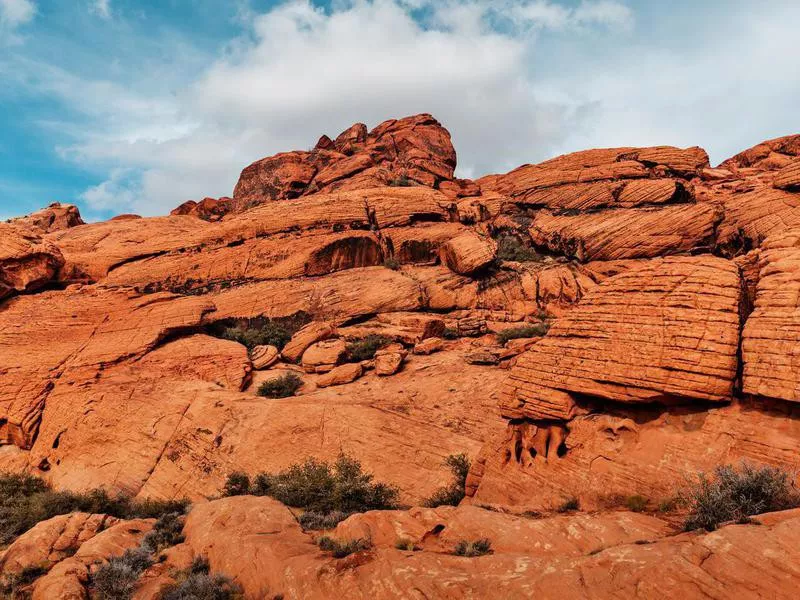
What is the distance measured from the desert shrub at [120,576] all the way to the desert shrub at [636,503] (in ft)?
30.9

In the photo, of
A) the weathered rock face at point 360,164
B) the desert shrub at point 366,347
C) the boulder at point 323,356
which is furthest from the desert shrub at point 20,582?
the weathered rock face at point 360,164

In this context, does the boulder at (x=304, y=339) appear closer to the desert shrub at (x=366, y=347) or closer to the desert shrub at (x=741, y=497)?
the desert shrub at (x=366, y=347)

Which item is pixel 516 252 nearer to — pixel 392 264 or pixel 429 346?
pixel 392 264

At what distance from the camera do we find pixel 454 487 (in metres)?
13.5

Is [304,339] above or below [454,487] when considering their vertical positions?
above

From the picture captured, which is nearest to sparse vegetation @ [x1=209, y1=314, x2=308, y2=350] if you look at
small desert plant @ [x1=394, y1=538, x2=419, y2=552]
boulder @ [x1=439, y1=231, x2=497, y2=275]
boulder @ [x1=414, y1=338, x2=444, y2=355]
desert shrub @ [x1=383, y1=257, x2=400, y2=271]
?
desert shrub @ [x1=383, y1=257, x2=400, y2=271]

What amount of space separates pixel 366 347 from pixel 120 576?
52.1 feet

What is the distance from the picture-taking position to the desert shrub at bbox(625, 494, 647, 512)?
321 inches

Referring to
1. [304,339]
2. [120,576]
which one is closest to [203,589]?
[120,576]

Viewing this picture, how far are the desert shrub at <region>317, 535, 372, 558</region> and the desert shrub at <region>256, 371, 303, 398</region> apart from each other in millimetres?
13015

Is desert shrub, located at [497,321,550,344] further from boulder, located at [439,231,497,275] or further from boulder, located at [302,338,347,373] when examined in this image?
boulder, located at [302,338,347,373]

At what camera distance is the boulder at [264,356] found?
2377 centimetres

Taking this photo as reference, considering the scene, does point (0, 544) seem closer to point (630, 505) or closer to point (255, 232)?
point (630, 505)

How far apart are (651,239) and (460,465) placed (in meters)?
21.0
